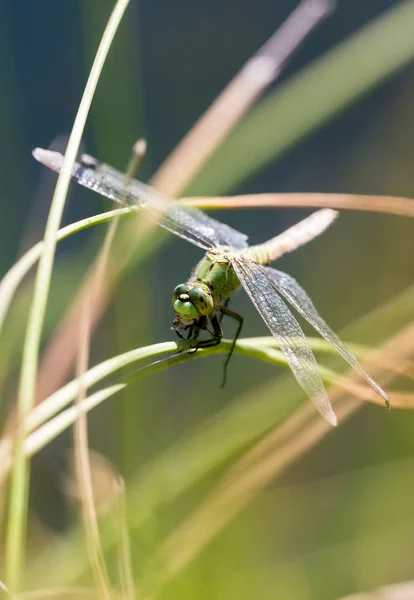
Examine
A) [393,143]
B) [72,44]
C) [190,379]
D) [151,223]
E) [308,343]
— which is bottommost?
[308,343]

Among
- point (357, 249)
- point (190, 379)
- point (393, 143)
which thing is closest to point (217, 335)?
point (190, 379)

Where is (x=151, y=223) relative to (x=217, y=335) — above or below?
above

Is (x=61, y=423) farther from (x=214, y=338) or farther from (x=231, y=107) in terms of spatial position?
(x=231, y=107)

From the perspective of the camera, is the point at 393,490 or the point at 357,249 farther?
the point at 357,249

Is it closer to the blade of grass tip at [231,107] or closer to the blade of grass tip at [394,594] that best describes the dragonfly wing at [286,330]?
the blade of grass tip at [231,107]

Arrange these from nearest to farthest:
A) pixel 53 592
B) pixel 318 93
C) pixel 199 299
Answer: pixel 53 592
pixel 199 299
pixel 318 93

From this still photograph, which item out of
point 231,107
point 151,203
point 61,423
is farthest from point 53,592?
point 231,107

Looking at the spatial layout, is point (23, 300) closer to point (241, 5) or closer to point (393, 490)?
point (393, 490)

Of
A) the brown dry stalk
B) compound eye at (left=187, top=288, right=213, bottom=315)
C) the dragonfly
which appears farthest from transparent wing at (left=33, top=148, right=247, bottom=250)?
the brown dry stalk
